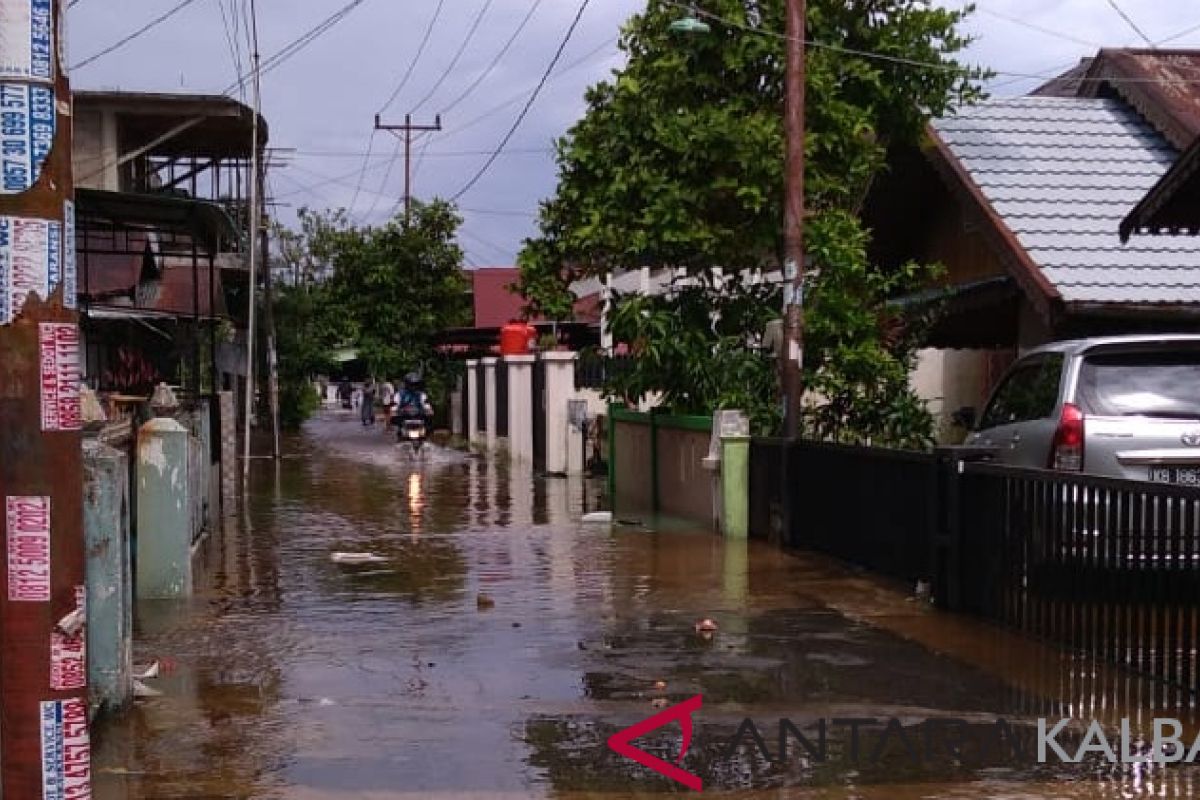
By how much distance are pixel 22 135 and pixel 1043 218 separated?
12.3 meters

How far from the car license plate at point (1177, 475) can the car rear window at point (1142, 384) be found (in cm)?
37

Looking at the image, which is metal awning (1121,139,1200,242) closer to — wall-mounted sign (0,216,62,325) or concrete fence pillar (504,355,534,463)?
wall-mounted sign (0,216,62,325)

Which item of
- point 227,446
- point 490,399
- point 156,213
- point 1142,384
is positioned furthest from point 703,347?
point 490,399

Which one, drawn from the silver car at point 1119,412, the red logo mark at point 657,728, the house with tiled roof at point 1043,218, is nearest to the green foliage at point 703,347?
the house with tiled roof at point 1043,218

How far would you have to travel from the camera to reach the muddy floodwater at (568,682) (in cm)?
595

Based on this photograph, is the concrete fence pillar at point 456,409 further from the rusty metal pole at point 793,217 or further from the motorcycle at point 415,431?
the rusty metal pole at point 793,217

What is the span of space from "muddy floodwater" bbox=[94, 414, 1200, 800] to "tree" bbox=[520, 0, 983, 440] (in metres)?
2.77

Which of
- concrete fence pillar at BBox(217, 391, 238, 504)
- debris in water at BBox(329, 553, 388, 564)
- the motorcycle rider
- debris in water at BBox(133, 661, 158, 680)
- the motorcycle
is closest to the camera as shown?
debris in water at BBox(133, 661, 158, 680)

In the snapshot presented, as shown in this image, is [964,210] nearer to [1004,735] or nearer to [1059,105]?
[1059,105]

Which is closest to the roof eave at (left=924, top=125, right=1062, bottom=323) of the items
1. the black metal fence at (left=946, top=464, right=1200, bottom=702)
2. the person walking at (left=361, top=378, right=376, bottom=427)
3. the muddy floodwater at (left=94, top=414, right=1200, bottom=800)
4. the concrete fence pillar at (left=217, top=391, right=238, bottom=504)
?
the muddy floodwater at (left=94, top=414, right=1200, bottom=800)

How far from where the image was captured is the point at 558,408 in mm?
23875

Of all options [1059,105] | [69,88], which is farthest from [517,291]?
[69,88]

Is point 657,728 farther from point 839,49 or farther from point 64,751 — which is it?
point 839,49

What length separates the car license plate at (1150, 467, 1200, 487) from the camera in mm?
8773
